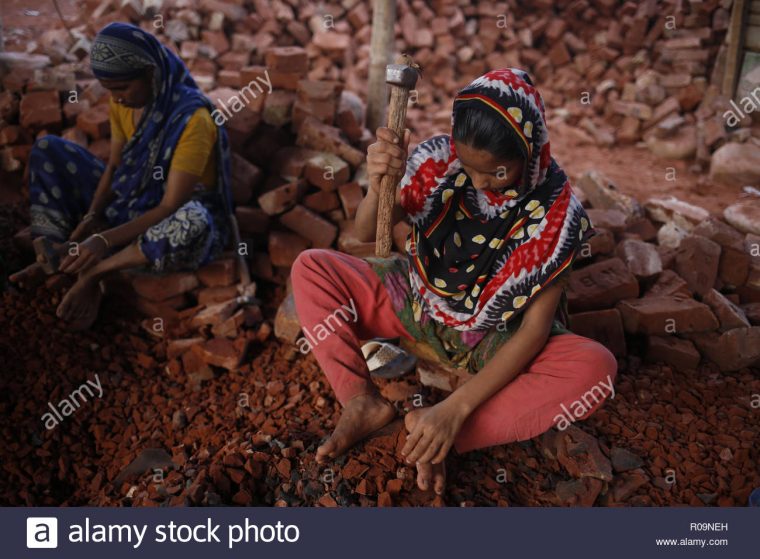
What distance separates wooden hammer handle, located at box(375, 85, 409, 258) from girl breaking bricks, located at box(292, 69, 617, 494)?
3cm

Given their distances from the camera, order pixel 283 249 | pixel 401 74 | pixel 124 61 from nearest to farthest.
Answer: pixel 401 74 → pixel 124 61 → pixel 283 249

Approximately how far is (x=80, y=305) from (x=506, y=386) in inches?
82.3

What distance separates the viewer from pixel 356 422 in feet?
6.97

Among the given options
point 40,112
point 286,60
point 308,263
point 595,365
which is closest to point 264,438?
point 308,263

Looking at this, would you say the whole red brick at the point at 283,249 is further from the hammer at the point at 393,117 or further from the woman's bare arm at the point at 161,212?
the hammer at the point at 393,117

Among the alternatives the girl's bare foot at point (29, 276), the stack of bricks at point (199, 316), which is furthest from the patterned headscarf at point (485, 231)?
the girl's bare foot at point (29, 276)

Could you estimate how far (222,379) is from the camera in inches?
118

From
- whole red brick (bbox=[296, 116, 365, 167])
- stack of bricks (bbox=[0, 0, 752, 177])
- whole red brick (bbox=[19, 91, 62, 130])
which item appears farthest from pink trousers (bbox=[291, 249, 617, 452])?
whole red brick (bbox=[19, 91, 62, 130])

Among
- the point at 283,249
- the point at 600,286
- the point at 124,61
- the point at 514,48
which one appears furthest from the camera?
the point at 514,48

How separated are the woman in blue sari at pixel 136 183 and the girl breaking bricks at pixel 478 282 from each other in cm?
97

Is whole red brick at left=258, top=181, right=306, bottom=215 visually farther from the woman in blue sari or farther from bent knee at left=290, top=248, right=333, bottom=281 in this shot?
bent knee at left=290, top=248, right=333, bottom=281

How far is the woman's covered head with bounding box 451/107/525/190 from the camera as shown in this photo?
179cm

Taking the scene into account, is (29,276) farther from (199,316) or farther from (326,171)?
(326,171)

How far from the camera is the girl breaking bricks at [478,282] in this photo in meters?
1.88
